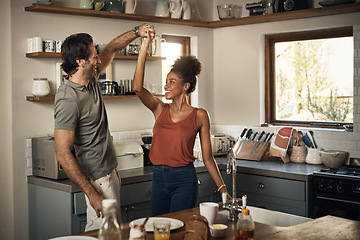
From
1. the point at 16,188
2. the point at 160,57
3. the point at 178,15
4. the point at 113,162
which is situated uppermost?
the point at 178,15

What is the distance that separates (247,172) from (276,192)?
1.15 feet

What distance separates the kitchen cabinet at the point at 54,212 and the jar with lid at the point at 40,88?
2.50ft

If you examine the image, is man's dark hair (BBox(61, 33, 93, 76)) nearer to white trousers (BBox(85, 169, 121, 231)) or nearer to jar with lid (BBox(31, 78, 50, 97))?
white trousers (BBox(85, 169, 121, 231))

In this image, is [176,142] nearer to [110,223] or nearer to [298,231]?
[298,231]

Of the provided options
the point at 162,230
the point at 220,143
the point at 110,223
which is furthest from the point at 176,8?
the point at 110,223

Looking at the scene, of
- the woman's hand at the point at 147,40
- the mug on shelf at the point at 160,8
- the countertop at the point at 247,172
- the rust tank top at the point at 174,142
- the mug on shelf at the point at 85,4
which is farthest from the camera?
the mug on shelf at the point at 160,8

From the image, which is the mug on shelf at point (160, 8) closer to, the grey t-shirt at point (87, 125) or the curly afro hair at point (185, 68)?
the curly afro hair at point (185, 68)

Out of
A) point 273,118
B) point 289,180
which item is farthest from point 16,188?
point 273,118

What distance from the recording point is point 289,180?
4.36 m

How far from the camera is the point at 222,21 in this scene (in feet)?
17.9

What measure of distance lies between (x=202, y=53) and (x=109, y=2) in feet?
4.59

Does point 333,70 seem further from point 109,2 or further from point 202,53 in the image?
point 109,2

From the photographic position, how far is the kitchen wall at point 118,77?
422cm

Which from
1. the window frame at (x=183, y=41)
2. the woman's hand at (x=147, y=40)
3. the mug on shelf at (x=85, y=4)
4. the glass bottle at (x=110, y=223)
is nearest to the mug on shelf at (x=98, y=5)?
the mug on shelf at (x=85, y=4)
